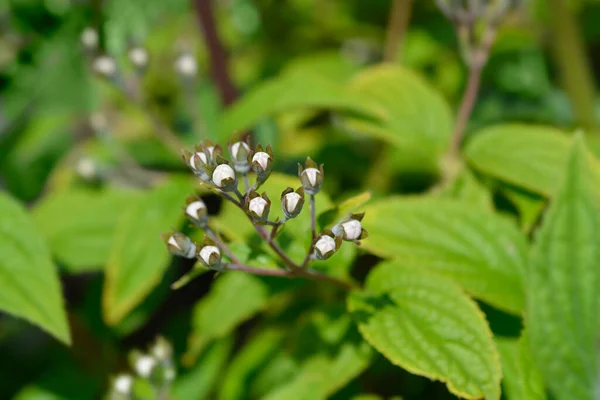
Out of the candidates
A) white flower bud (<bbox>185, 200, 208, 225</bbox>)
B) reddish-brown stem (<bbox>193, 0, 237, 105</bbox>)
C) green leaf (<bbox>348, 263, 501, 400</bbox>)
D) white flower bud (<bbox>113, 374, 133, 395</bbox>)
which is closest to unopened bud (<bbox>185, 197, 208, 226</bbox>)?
white flower bud (<bbox>185, 200, 208, 225</bbox>)

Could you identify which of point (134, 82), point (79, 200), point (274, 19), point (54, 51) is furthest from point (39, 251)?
point (274, 19)

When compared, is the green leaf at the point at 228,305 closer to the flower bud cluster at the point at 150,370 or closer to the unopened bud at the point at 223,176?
the flower bud cluster at the point at 150,370

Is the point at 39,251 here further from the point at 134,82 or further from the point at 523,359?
the point at 523,359

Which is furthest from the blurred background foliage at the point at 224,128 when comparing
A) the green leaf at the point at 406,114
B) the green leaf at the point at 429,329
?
the green leaf at the point at 429,329

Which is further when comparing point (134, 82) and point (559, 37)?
point (559, 37)

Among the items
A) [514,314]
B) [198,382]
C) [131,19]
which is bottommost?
[198,382]

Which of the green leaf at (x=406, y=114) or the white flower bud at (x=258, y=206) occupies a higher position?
the white flower bud at (x=258, y=206)

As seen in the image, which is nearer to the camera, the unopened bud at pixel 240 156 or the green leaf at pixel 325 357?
the unopened bud at pixel 240 156
